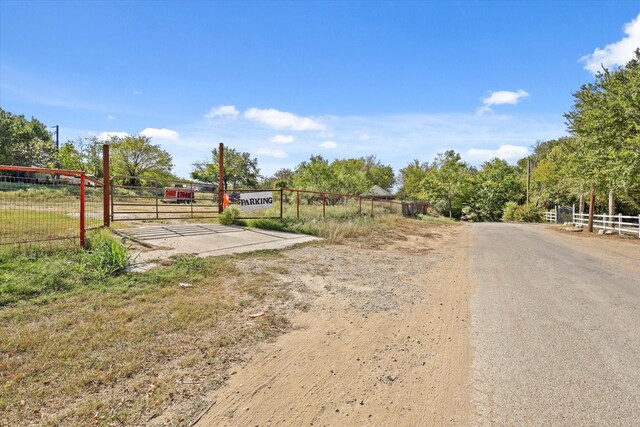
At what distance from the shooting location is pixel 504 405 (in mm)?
2918

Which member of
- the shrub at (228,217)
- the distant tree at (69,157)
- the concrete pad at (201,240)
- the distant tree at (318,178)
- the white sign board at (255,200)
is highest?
the distant tree at (69,157)

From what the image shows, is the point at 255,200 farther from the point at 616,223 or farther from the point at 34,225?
the point at 616,223

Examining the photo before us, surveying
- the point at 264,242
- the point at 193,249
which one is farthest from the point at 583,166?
the point at 193,249

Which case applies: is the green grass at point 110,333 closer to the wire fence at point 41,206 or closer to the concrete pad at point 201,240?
the wire fence at point 41,206

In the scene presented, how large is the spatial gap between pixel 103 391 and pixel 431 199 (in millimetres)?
50371

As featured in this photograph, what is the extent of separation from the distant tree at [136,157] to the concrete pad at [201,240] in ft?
94.2

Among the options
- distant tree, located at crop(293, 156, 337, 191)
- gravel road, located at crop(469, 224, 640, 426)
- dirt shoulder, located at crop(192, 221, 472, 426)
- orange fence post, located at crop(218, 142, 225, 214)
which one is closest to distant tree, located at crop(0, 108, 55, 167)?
distant tree, located at crop(293, 156, 337, 191)

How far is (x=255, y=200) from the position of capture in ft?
44.0

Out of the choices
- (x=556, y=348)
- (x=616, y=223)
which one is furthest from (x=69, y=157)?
(x=616, y=223)

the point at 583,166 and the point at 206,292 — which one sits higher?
the point at 583,166

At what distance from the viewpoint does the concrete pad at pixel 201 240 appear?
7.41 metres

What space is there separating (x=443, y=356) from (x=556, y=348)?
4.46ft

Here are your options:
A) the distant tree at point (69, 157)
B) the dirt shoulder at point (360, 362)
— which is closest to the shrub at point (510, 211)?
the dirt shoulder at point (360, 362)

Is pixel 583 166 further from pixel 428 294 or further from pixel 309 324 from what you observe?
pixel 309 324
